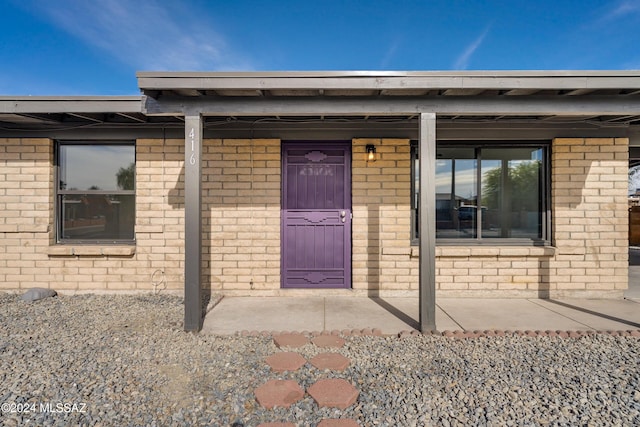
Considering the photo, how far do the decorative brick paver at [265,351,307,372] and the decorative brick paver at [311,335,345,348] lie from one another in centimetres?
31

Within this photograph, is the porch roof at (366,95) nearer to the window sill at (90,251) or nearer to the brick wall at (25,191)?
the brick wall at (25,191)

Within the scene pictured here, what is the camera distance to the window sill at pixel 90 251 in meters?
4.69

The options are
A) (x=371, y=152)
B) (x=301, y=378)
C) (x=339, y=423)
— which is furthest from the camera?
(x=371, y=152)

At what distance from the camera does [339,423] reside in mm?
1981

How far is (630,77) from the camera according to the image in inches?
122

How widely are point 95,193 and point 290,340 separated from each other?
3.85 metres

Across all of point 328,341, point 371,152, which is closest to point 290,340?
point 328,341

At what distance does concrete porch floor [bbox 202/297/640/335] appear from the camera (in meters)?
3.55

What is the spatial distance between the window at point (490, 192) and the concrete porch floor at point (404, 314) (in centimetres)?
100

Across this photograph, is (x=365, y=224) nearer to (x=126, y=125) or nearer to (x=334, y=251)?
(x=334, y=251)

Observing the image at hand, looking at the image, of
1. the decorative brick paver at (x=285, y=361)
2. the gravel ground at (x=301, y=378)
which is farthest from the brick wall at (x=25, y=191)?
the decorative brick paver at (x=285, y=361)

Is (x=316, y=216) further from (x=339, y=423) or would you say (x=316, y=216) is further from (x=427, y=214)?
(x=339, y=423)

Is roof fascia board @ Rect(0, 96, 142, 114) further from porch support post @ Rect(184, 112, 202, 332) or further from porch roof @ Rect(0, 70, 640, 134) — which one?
porch support post @ Rect(184, 112, 202, 332)

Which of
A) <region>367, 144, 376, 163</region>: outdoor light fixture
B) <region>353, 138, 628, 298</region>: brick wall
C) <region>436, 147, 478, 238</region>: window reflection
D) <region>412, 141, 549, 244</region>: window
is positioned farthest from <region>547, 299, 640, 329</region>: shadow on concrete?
<region>367, 144, 376, 163</region>: outdoor light fixture
